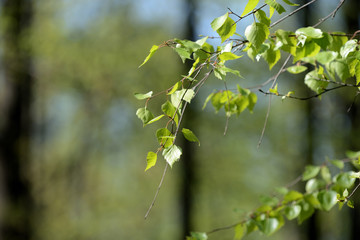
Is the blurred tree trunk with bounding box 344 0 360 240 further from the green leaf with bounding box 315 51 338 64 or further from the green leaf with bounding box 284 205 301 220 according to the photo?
the green leaf with bounding box 315 51 338 64

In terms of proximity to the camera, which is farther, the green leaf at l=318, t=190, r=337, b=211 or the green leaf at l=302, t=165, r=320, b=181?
the green leaf at l=302, t=165, r=320, b=181

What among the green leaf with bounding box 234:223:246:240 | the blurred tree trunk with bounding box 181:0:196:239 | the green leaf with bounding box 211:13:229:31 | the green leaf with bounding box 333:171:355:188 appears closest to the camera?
the green leaf with bounding box 211:13:229:31

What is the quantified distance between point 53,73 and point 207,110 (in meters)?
3.57


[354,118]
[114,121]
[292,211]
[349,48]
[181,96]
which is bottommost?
[114,121]

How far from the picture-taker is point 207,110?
916 cm

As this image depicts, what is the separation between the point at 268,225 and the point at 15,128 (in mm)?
4518

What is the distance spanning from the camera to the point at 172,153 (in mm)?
1150


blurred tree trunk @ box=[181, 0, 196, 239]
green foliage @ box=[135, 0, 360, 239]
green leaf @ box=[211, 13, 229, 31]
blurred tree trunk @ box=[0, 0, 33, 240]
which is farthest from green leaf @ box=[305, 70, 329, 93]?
blurred tree trunk @ box=[181, 0, 196, 239]

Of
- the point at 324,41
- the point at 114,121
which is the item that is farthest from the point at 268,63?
the point at 114,121

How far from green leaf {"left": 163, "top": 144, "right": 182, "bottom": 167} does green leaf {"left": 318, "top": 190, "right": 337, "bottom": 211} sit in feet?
2.61

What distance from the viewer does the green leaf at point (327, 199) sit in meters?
1.59

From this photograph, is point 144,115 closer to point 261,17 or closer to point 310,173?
point 261,17

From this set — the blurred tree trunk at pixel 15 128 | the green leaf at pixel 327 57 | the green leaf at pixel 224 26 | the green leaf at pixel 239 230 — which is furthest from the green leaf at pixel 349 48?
the blurred tree trunk at pixel 15 128

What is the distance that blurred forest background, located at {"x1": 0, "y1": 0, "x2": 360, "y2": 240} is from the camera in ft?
18.5
